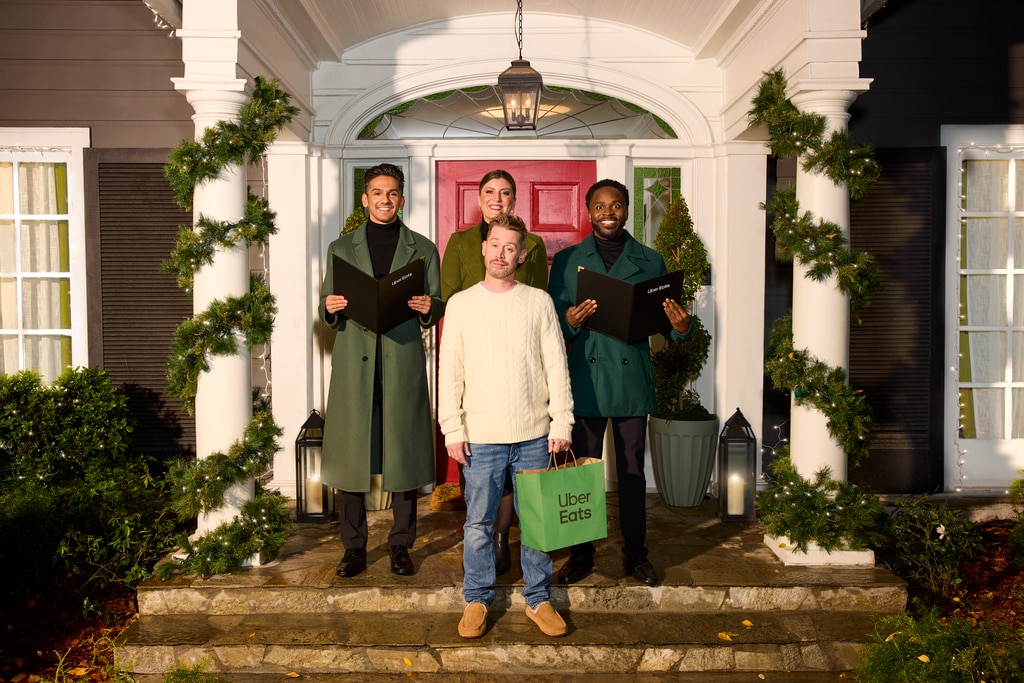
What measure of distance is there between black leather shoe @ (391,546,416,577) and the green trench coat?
0.36 m

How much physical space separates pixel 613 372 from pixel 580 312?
349 millimetres

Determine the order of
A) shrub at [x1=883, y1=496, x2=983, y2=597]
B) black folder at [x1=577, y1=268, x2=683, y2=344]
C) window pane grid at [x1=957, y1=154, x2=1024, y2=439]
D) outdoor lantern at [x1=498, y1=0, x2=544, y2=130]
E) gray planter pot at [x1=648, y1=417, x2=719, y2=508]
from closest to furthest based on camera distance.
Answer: black folder at [x1=577, y1=268, x2=683, y2=344]
shrub at [x1=883, y1=496, x2=983, y2=597]
outdoor lantern at [x1=498, y1=0, x2=544, y2=130]
gray planter pot at [x1=648, y1=417, x2=719, y2=508]
window pane grid at [x1=957, y1=154, x2=1024, y2=439]

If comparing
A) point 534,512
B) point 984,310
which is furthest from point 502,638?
point 984,310

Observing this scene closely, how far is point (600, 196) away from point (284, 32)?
7.46ft

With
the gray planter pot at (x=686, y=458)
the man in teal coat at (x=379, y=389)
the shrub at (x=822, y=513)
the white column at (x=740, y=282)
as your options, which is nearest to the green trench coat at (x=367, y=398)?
the man in teal coat at (x=379, y=389)

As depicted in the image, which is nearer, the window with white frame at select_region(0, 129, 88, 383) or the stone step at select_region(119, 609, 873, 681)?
the stone step at select_region(119, 609, 873, 681)

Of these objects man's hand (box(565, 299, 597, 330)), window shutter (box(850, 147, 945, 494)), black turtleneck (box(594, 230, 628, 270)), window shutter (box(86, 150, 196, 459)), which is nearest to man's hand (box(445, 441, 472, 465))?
man's hand (box(565, 299, 597, 330))

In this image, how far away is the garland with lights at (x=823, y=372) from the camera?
415 cm

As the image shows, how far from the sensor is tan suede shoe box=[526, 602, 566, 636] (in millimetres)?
3555

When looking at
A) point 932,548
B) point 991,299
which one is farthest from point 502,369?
point 991,299

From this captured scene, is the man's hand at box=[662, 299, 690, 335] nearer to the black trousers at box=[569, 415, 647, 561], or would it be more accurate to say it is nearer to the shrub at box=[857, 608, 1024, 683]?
the black trousers at box=[569, 415, 647, 561]

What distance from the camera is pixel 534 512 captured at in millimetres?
3311

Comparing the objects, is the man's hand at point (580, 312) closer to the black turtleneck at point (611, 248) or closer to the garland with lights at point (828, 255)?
the black turtleneck at point (611, 248)

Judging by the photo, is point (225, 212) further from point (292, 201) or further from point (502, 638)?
point (502, 638)
